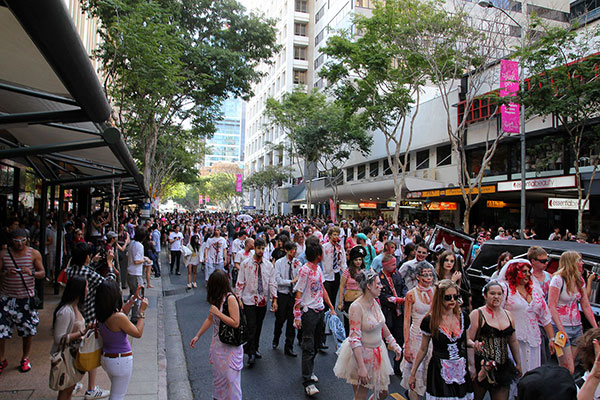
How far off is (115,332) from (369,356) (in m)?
2.46

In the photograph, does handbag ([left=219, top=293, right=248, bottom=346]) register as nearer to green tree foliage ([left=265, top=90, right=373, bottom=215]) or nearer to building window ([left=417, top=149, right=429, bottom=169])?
building window ([left=417, top=149, right=429, bottom=169])

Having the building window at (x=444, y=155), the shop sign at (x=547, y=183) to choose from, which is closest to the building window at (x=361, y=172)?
the building window at (x=444, y=155)

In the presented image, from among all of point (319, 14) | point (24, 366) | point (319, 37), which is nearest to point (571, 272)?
point (24, 366)

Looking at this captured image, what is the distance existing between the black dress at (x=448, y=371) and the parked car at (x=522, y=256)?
3.25m

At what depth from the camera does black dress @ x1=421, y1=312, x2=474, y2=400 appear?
12.3ft

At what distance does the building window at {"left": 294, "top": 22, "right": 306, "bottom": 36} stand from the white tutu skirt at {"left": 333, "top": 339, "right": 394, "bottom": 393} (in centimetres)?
6411

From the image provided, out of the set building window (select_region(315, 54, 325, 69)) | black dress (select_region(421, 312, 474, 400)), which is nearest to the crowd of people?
black dress (select_region(421, 312, 474, 400))

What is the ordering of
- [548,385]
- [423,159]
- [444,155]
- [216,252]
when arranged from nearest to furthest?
[548,385]
[216,252]
[444,155]
[423,159]

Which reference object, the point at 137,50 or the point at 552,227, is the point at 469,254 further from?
the point at 552,227

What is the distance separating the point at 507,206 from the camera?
26.0 m

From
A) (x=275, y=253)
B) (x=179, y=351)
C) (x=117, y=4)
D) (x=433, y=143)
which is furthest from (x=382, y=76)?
(x=179, y=351)

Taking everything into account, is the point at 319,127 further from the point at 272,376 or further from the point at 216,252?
the point at 272,376

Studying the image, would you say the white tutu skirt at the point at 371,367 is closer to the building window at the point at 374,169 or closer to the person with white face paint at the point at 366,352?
the person with white face paint at the point at 366,352

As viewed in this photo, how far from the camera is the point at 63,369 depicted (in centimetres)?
397
